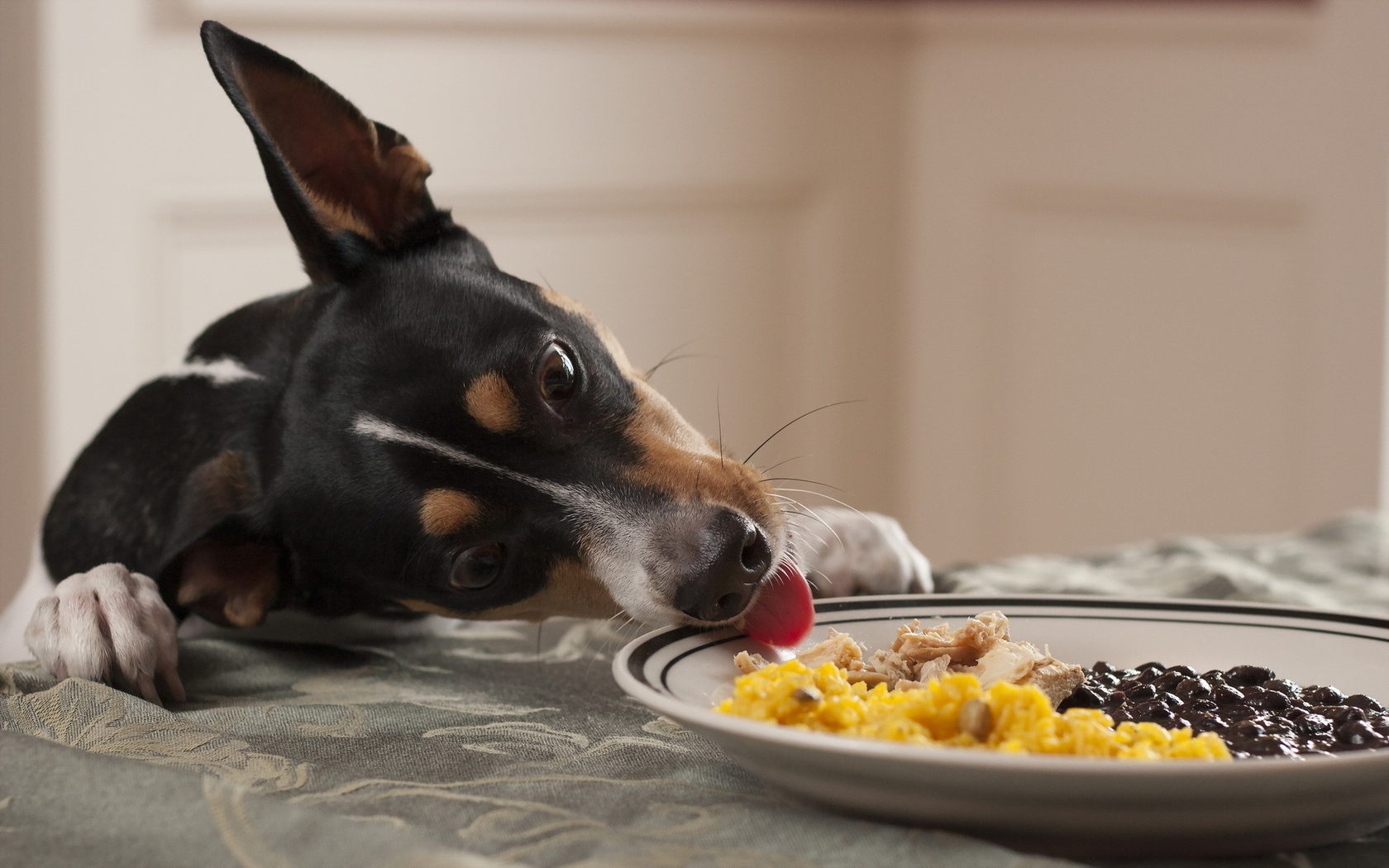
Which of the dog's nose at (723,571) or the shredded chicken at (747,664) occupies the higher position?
the dog's nose at (723,571)

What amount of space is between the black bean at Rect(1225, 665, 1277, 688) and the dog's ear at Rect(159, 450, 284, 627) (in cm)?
90

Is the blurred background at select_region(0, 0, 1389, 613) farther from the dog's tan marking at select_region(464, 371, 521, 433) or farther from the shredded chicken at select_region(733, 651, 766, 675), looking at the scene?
the shredded chicken at select_region(733, 651, 766, 675)

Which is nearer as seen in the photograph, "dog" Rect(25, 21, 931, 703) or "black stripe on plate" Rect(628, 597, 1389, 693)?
"black stripe on plate" Rect(628, 597, 1389, 693)

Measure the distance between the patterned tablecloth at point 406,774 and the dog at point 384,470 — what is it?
8cm

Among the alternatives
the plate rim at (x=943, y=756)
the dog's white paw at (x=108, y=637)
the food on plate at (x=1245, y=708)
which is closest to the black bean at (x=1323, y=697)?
the food on plate at (x=1245, y=708)

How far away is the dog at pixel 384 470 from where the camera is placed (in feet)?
4.62

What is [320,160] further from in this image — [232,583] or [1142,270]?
[1142,270]

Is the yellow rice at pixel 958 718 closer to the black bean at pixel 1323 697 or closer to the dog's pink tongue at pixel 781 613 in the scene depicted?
the black bean at pixel 1323 697

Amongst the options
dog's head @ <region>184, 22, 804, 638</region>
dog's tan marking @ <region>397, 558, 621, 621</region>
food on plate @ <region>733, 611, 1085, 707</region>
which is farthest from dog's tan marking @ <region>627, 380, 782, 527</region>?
food on plate @ <region>733, 611, 1085, 707</region>

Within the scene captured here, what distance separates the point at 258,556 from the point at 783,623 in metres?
0.54

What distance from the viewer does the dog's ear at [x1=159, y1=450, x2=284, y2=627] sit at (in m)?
1.48

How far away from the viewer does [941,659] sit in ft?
3.83

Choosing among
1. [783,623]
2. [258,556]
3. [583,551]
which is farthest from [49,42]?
[783,623]

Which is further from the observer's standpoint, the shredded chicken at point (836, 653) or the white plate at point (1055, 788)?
the shredded chicken at point (836, 653)
